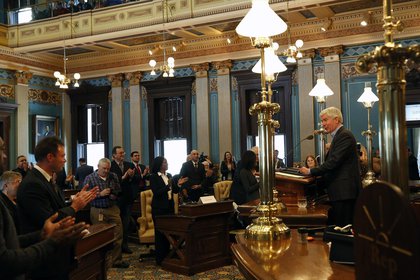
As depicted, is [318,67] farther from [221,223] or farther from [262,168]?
[262,168]

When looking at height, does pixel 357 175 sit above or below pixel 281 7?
below

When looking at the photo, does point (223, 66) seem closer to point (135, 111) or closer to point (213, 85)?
point (213, 85)

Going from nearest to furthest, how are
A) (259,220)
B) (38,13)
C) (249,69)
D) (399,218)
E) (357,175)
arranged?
(399,218), (259,220), (357,175), (249,69), (38,13)

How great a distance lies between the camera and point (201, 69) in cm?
1209

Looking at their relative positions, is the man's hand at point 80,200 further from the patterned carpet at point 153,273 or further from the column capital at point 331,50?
the column capital at point 331,50

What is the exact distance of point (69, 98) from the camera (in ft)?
46.3

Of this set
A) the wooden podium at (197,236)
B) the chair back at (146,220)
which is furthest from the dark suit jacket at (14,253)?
the chair back at (146,220)

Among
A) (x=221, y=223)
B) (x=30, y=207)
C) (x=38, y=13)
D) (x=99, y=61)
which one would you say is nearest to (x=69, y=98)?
(x=99, y=61)

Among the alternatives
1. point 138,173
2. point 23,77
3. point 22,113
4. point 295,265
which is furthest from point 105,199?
point 23,77

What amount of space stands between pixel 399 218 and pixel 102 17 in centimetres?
1117

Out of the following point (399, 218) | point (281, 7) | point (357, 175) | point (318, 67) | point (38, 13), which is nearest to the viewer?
point (399, 218)

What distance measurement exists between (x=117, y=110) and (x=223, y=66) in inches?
134

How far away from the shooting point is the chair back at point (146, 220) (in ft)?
21.7

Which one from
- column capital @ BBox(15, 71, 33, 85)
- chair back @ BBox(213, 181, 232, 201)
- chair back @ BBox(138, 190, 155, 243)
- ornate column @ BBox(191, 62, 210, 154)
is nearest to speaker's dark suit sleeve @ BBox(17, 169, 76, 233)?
chair back @ BBox(138, 190, 155, 243)
